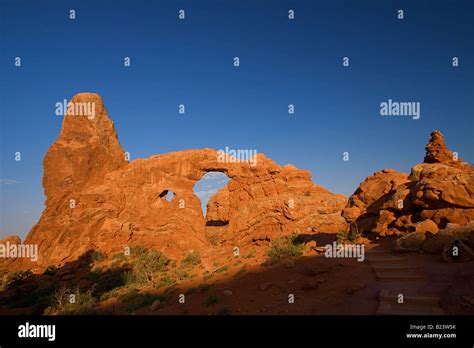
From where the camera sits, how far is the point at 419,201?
1183 cm

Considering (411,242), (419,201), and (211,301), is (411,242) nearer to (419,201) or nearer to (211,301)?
(419,201)

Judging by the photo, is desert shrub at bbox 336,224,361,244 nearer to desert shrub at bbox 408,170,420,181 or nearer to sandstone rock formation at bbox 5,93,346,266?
desert shrub at bbox 408,170,420,181

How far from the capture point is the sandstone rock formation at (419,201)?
35.6 ft

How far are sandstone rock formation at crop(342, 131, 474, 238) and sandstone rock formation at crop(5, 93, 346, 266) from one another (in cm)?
713

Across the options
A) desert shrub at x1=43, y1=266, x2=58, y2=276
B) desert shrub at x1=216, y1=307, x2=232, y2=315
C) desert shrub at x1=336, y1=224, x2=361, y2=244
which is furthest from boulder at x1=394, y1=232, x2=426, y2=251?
desert shrub at x1=43, y1=266, x2=58, y2=276

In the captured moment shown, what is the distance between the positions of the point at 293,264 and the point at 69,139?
83.2 ft

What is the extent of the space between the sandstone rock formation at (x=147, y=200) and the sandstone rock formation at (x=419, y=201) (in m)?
7.13

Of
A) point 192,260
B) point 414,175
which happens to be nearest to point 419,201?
point 414,175

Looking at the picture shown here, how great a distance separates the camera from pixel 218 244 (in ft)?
93.1

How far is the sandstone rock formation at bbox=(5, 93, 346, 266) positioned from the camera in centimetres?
2438

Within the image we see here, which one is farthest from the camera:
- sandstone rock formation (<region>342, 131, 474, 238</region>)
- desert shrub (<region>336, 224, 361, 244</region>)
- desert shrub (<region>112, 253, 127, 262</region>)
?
desert shrub (<region>112, 253, 127, 262</region>)

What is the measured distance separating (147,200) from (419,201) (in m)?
23.1

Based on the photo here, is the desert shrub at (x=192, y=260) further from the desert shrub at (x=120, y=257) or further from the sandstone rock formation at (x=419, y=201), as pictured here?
the sandstone rock formation at (x=419, y=201)

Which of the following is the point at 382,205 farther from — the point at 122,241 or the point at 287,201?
the point at 122,241
